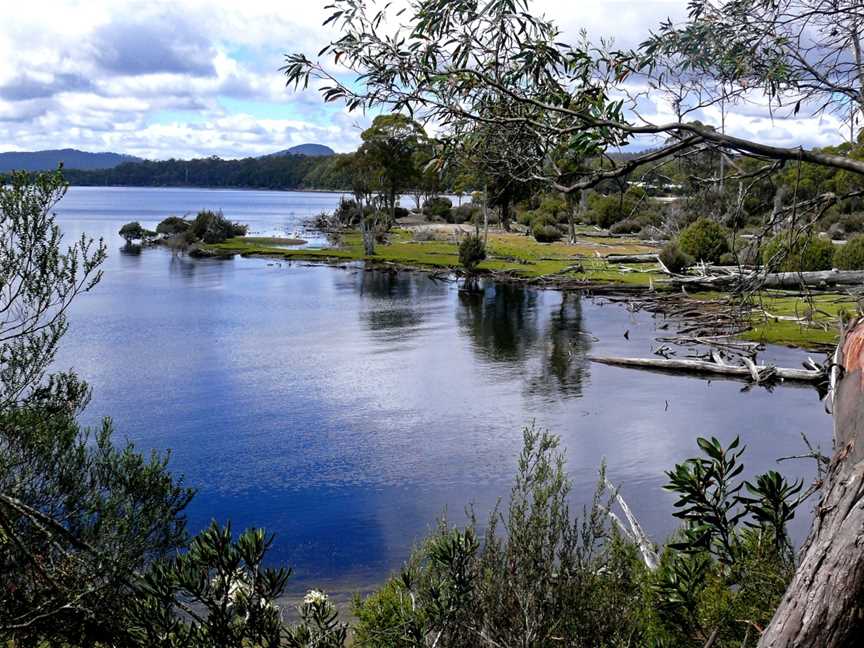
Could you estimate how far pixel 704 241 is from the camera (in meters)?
44.0

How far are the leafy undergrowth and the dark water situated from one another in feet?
23.9

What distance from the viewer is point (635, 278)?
4444 centimetres

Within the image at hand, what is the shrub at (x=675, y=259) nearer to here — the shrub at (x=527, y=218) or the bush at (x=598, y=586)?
the shrub at (x=527, y=218)

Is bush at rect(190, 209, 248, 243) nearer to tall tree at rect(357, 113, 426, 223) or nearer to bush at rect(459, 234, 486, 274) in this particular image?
tall tree at rect(357, 113, 426, 223)

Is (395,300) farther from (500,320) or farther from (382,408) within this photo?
(382,408)

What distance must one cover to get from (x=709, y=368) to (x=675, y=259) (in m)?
19.0

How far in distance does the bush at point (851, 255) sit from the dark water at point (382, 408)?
884 centimetres

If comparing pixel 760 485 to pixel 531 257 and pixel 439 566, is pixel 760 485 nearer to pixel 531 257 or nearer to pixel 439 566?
pixel 439 566

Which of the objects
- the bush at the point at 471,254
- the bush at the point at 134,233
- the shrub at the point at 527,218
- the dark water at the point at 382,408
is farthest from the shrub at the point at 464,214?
the dark water at the point at 382,408

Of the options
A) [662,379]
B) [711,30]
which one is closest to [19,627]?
[711,30]

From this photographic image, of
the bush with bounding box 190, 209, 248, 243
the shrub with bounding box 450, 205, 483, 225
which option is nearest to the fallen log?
the bush with bounding box 190, 209, 248, 243

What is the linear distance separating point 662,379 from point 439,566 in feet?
67.3

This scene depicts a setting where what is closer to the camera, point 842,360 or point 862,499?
point 862,499

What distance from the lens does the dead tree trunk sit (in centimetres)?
401
